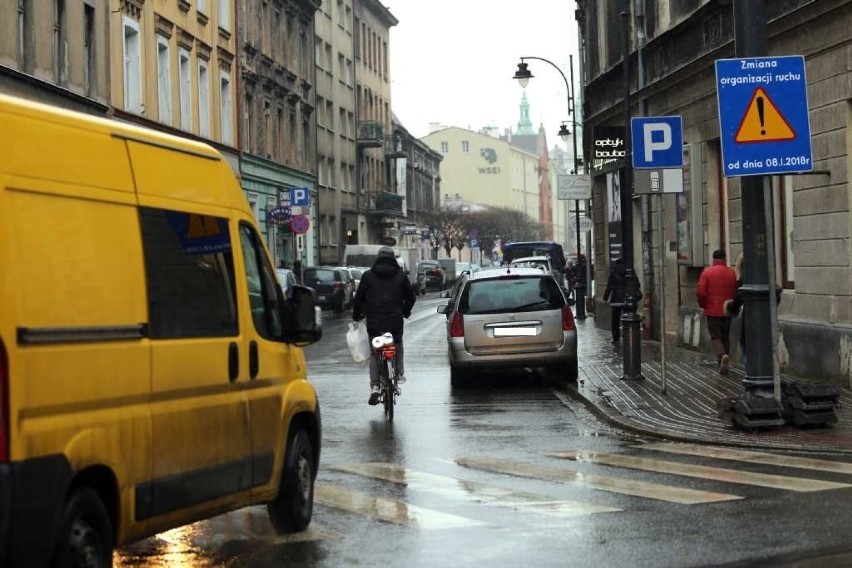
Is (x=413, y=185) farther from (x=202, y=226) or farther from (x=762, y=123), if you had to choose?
(x=202, y=226)

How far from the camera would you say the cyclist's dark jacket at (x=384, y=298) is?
15648 mm

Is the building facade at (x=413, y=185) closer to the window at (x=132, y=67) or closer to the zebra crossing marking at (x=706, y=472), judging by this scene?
the window at (x=132, y=67)

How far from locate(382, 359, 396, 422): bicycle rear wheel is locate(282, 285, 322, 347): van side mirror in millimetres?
6902

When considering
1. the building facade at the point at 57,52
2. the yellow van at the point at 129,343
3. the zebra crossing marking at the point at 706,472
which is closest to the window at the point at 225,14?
the building facade at the point at 57,52

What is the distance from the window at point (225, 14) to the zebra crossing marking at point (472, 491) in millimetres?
38718

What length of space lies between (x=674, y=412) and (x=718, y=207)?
961 centimetres

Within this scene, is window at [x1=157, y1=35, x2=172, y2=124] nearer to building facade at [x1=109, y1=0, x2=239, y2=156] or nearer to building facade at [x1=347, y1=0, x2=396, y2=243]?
building facade at [x1=109, y1=0, x2=239, y2=156]

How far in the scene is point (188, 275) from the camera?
698 cm

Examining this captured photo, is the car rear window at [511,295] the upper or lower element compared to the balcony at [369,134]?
lower

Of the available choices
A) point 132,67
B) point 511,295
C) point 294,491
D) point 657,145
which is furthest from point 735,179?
point 132,67

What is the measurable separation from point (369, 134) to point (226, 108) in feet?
105

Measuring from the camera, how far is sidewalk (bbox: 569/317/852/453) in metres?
12.5

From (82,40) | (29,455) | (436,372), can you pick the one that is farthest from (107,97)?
(29,455)

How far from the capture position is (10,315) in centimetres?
529
